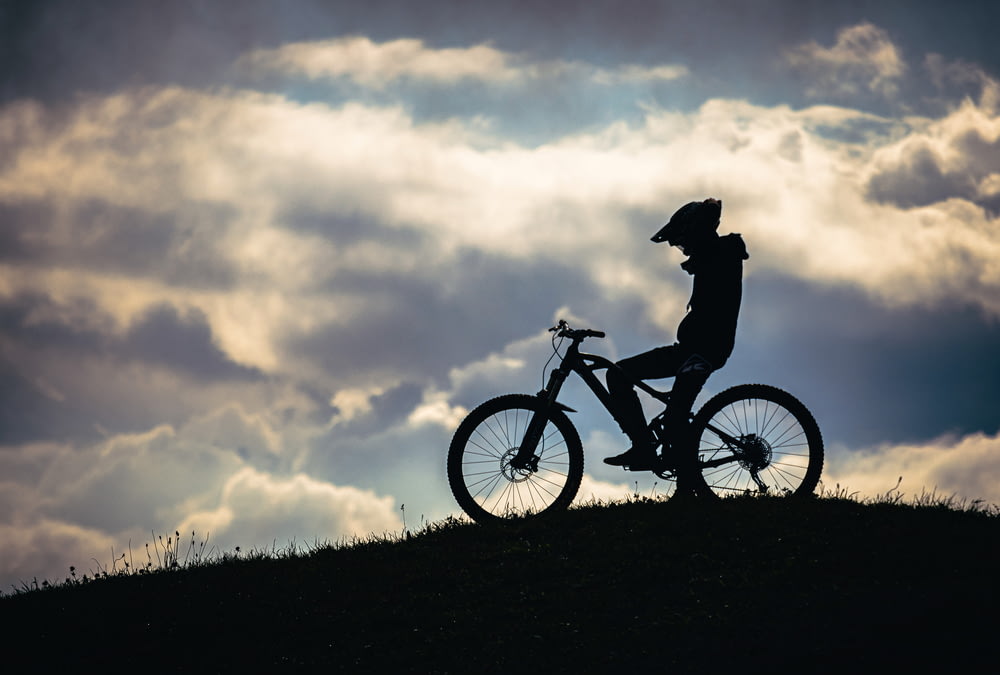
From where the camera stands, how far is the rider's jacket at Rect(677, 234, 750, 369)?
10.1 metres

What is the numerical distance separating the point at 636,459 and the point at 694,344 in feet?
4.55

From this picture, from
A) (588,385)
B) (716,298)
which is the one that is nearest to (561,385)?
(588,385)

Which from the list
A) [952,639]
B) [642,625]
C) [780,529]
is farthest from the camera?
[780,529]

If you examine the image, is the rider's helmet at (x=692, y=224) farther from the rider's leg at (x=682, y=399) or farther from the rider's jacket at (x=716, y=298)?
the rider's leg at (x=682, y=399)

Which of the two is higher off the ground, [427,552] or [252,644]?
[427,552]

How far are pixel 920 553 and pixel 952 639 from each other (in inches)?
70.8

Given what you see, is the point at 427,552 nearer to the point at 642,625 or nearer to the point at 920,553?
the point at 642,625

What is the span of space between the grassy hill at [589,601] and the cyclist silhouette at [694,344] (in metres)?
0.86

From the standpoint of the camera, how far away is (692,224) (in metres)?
10.1

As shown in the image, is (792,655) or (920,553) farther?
(920,553)

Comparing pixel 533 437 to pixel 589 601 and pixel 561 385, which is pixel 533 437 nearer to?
pixel 561 385

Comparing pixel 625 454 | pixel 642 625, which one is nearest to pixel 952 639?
pixel 642 625

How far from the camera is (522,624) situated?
8.08 metres

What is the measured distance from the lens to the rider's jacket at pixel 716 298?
10086 millimetres
